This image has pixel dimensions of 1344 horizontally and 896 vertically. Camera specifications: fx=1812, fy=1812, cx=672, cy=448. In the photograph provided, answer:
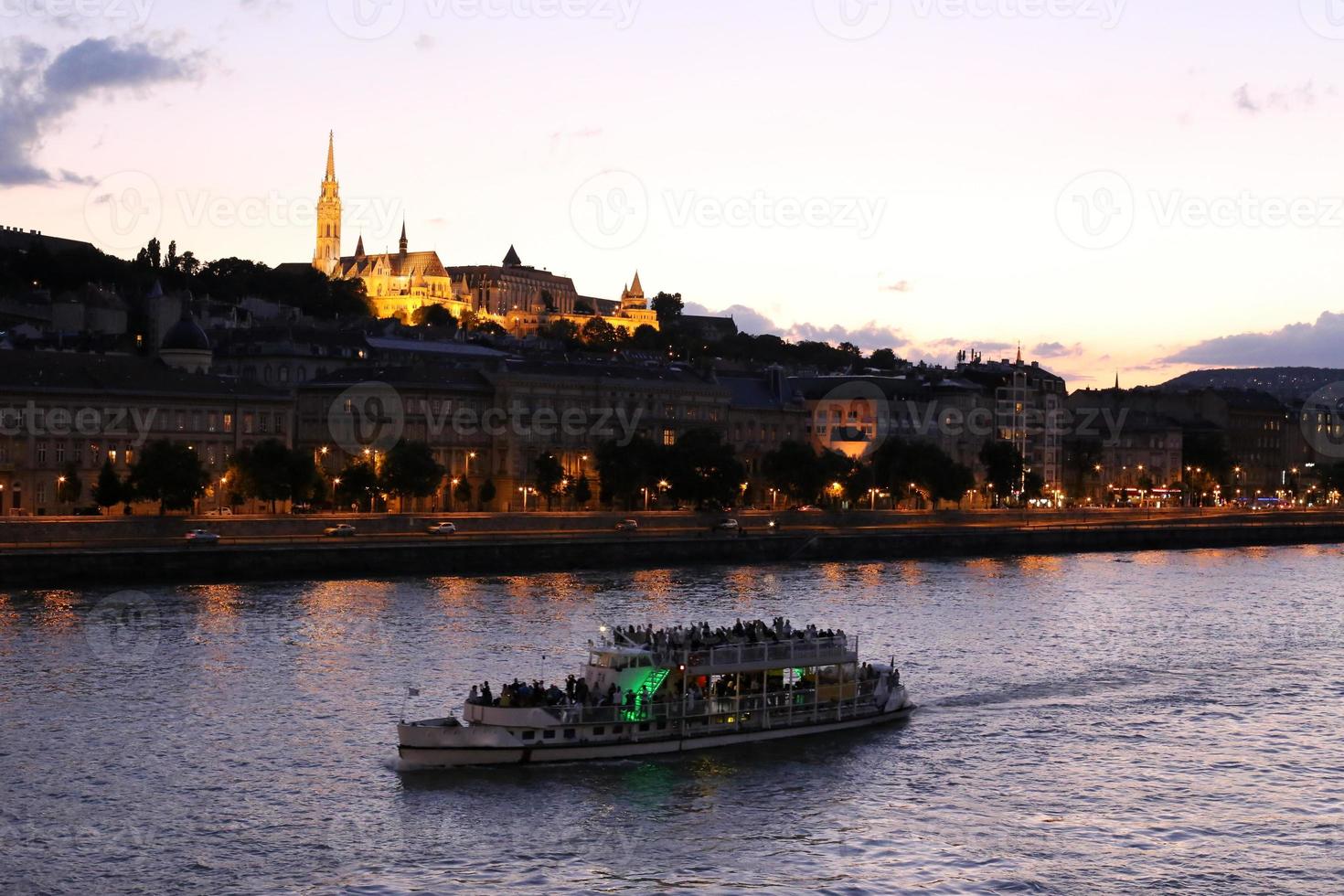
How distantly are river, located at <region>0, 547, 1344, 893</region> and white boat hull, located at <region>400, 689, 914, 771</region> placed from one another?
1.09ft

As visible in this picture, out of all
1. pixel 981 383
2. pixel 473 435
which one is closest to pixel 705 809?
pixel 473 435

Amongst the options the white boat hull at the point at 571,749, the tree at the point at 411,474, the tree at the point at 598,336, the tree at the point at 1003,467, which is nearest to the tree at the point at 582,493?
the tree at the point at 411,474

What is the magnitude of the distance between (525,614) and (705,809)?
2349 centimetres

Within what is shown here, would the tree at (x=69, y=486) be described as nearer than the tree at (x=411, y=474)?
Yes

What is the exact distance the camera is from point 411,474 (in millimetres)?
81125

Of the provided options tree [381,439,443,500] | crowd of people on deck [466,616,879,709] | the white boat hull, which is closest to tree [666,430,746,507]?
tree [381,439,443,500]

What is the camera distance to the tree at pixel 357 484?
79438 mm

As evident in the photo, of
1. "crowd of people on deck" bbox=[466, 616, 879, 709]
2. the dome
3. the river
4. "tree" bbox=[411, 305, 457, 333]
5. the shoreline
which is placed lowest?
the river

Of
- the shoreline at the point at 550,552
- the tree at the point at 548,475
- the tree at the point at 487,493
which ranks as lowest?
the shoreline at the point at 550,552

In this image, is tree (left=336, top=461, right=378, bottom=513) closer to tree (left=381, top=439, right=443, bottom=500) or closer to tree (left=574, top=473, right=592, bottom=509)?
tree (left=381, top=439, right=443, bottom=500)

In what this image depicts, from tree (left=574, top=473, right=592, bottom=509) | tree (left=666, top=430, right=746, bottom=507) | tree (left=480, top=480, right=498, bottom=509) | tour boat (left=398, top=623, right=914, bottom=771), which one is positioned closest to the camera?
tour boat (left=398, top=623, right=914, bottom=771)

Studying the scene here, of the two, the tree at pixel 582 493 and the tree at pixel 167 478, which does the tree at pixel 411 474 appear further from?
the tree at pixel 167 478

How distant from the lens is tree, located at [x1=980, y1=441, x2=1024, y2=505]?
369ft

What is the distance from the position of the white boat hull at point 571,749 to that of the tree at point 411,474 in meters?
47.9
